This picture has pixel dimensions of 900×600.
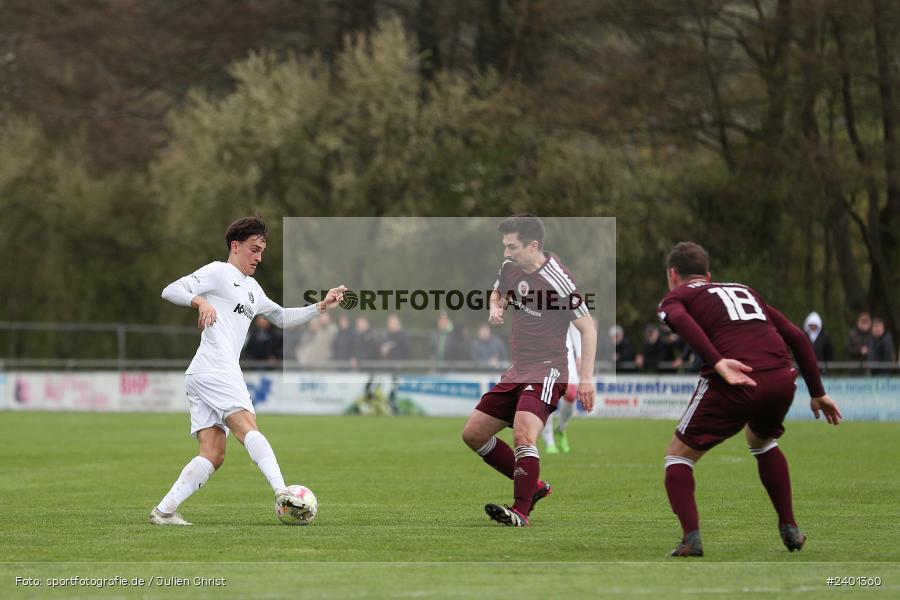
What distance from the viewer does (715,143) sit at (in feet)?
A: 129

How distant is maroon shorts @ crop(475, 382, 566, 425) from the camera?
36.7 ft

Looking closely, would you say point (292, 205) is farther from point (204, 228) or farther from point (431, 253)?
point (431, 253)

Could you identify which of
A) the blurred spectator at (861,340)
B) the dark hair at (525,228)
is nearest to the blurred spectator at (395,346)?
the blurred spectator at (861,340)

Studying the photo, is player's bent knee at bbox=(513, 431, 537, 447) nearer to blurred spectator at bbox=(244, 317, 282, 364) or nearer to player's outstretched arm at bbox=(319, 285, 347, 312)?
player's outstretched arm at bbox=(319, 285, 347, 312)

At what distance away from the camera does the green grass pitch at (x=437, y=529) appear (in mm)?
7988

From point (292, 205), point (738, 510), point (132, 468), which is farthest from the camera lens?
point (292, 205)

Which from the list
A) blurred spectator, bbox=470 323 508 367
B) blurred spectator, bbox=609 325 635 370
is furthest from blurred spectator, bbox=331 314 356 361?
blurred spectator, bbox=609 325 635 370

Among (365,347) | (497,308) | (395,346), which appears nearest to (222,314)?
(497,308)

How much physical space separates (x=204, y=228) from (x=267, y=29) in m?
7.28

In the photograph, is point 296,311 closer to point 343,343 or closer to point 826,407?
point 826,407

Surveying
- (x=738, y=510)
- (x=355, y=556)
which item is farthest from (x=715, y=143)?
(x=355, y=556)

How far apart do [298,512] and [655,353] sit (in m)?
21.2

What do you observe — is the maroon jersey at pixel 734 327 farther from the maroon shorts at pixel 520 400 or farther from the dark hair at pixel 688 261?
the maroon shorts at pixel 520 400

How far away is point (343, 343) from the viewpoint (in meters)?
33.1
